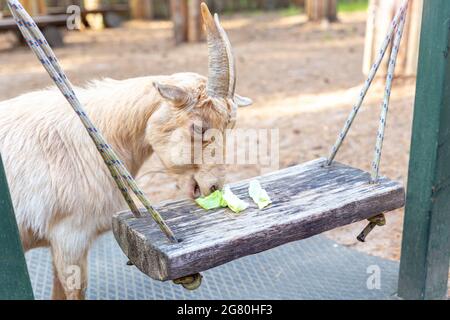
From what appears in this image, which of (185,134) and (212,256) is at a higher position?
(185,134)

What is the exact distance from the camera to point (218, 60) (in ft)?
7.74

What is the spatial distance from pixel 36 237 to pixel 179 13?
8.81 m

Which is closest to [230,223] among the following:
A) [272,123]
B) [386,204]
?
[386,204]

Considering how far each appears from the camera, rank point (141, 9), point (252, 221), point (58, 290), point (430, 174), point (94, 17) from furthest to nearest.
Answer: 1. point (141, 9)
2. point (94, 17)
3. point (58, 290)
4. point (430, 174)
5. point (252, 221)

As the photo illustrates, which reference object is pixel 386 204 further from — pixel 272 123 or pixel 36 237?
pixel 272 123

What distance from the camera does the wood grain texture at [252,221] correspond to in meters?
2.04

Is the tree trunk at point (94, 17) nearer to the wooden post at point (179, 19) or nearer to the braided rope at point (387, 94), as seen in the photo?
the wooden post at point (179, 19)

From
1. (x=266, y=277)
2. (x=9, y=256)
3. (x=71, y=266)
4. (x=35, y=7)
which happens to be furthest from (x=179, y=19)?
(x=9, y=256)

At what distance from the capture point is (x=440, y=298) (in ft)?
10.2

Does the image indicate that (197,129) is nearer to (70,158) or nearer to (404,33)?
(70,158)

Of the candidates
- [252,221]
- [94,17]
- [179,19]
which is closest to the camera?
[252,221]

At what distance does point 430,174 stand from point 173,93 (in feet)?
4.74

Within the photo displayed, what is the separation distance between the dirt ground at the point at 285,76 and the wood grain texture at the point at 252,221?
59 centimetres

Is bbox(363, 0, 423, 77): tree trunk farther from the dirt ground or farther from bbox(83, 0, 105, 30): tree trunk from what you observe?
bbox(83, 0, 105, 30): tree trunk
